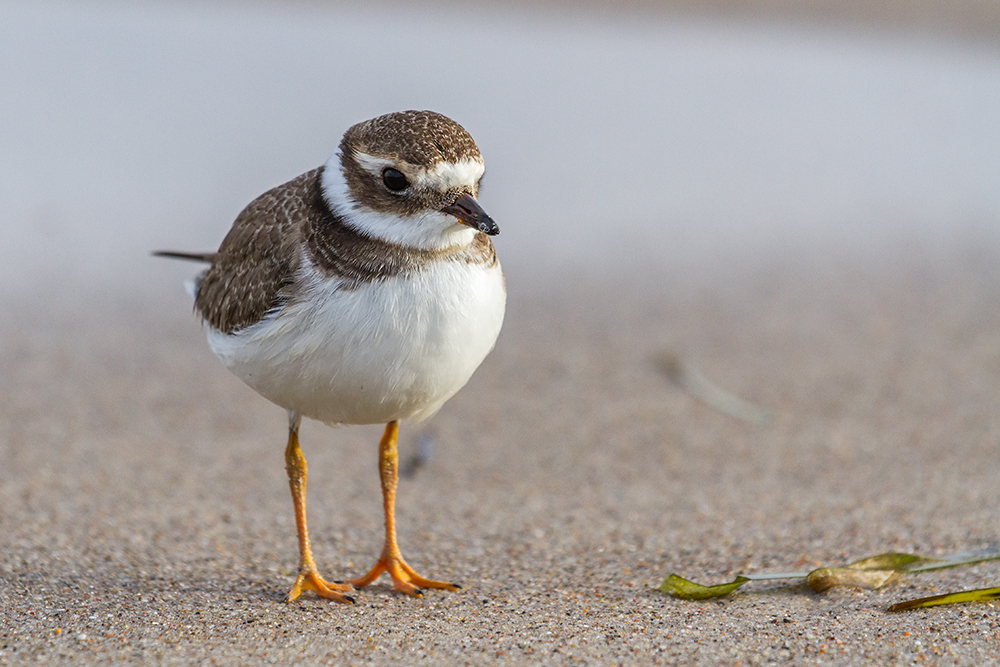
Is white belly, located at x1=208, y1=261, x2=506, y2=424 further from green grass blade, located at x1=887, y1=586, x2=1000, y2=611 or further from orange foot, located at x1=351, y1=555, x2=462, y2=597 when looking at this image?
green grass blade, located at x1=887, y1=586, x2=1000, y2=611

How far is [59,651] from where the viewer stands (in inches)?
135

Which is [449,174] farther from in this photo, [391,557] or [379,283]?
[391,557]

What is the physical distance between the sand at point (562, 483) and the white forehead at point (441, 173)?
1.42m

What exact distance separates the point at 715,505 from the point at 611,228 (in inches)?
168

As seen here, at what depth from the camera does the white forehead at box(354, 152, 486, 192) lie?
141 inches

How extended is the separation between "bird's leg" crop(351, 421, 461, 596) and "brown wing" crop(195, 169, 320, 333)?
2.54 ft

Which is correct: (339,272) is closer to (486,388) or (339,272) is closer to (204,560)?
(204,560)

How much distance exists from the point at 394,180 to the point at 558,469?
8.41 ft

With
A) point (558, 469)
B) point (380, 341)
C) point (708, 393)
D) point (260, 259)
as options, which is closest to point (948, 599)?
point (380, 341)

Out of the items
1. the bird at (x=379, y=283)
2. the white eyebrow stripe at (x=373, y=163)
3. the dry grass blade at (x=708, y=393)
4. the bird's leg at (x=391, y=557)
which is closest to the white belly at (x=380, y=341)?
the bird at (x=379, y=283)

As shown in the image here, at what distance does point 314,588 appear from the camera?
410cm

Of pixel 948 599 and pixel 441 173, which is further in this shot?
pixel 948 599

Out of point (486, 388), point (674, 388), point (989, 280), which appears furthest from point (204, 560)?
point (989, 280)

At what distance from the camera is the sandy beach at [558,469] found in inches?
143
